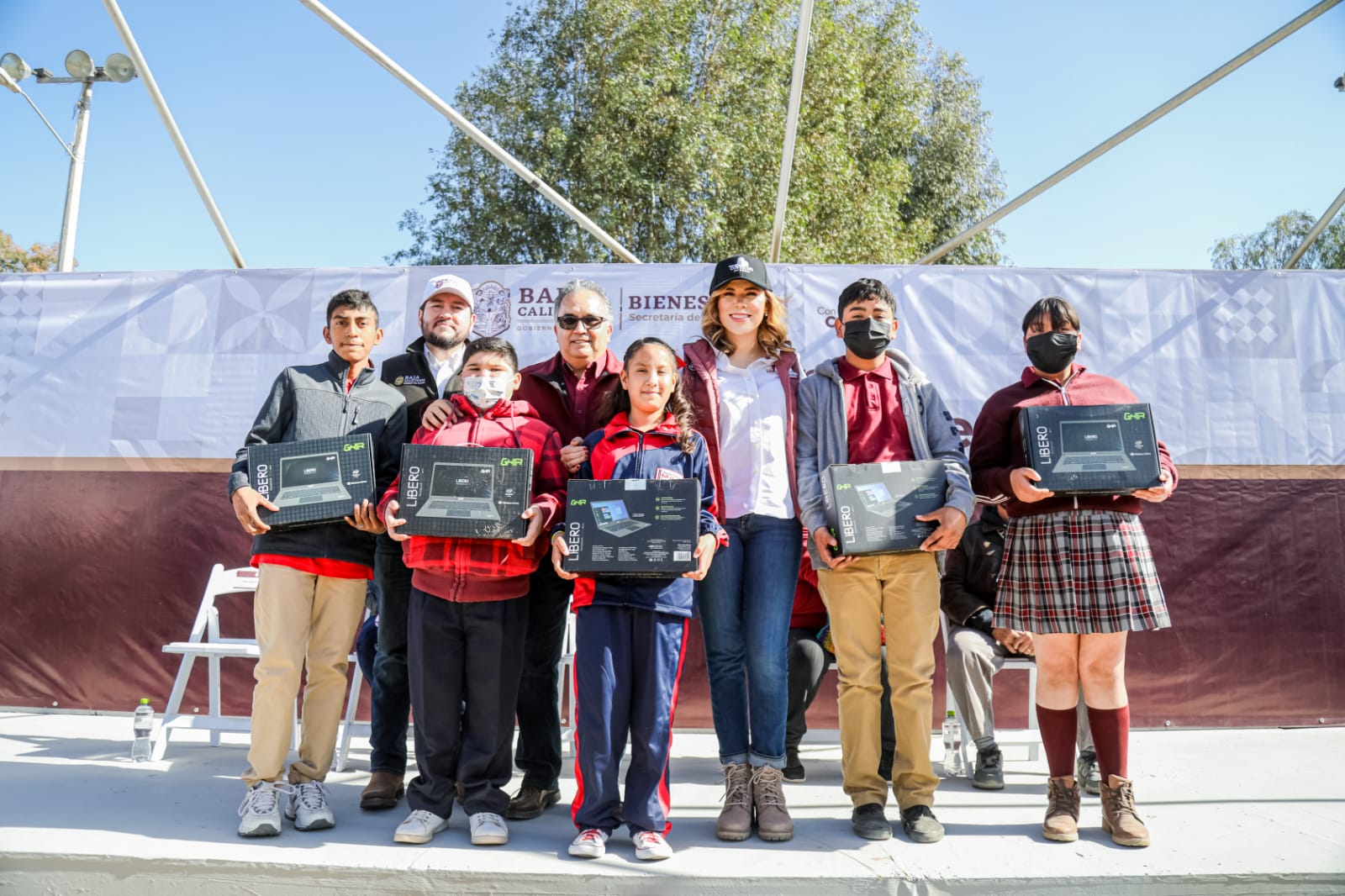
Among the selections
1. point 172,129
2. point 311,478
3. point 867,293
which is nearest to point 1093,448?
point 867,293

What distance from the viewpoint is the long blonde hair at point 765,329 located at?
3244mm

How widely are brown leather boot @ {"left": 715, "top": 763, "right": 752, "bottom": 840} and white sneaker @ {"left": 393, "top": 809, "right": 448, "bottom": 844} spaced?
908 millimetres

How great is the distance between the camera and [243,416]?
4.99 meters

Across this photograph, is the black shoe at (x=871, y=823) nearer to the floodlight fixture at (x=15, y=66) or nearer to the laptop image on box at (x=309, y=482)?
the laptop image on box at (x=309, y=482)

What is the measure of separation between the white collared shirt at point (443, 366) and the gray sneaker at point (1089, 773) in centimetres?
313

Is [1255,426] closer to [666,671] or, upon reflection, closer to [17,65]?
[666,671]

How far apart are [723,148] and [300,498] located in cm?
1076

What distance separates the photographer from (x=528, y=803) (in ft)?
10.1

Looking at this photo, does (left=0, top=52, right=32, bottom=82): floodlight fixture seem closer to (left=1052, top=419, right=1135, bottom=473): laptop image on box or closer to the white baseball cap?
the white baseball cap

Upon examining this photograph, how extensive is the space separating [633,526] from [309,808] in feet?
4.73

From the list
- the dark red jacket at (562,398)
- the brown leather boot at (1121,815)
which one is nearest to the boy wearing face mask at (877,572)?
the brown leather boot at (1121,815)

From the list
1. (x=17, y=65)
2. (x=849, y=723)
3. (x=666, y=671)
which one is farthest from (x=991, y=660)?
(x=17, y=65)

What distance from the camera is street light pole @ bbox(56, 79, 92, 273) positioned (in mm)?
7828

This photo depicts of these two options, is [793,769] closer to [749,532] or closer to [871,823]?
[871,823]
